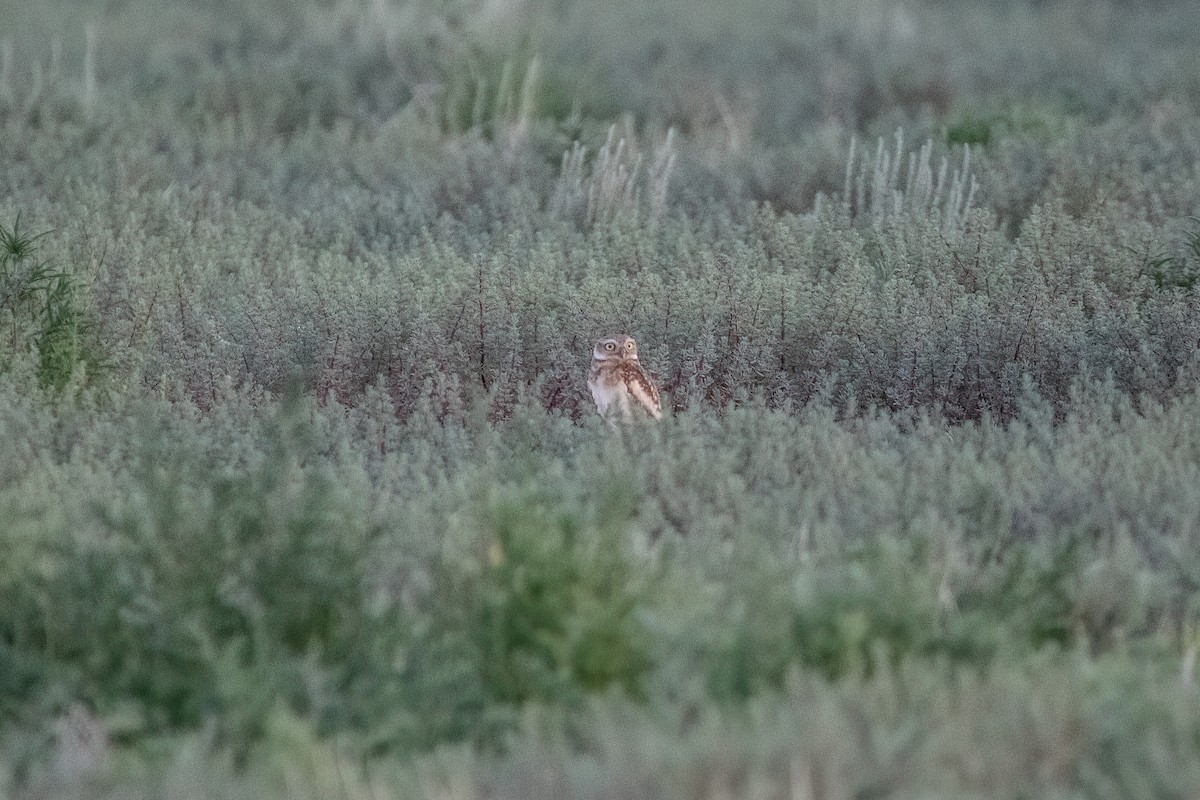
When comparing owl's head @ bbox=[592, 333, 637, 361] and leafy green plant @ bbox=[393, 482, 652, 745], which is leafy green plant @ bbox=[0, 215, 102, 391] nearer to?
owl's head @ bbox=[592, 333, 637, 361]

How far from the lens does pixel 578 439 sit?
23.7 feet

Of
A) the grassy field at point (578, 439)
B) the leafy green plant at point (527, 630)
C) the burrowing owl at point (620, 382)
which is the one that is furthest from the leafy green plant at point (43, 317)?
the leafy green plant at point (527, 630)

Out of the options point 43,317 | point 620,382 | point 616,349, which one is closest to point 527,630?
point 620,382

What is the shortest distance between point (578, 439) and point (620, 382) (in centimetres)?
35

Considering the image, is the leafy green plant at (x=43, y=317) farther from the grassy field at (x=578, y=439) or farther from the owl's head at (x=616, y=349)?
the owl's head at (x=616, y=349)

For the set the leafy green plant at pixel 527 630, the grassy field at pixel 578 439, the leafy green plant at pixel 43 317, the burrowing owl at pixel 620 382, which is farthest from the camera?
the leafy green plant at pixel 43 317

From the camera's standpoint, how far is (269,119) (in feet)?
44.9

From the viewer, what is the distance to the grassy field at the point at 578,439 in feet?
14.8

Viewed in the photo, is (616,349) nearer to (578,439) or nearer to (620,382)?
(620,382)

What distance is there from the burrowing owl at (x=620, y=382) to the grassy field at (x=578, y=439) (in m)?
0.18

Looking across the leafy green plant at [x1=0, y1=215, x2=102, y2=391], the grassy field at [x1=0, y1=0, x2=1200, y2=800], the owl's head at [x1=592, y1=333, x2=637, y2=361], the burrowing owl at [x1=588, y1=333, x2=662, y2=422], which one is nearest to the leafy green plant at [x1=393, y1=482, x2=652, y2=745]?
the grassy field at [x1=0, y1=0, x2=1200, y2=800]

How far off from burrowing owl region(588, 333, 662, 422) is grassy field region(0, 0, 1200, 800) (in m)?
0.18

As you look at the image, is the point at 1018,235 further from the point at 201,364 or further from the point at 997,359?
the point at 201,364

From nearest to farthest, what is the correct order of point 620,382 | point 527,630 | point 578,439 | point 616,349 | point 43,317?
point 527,630 < point 578,439 < point 620,382 < point 616,349 < point 43,317
